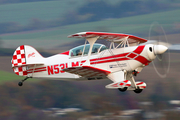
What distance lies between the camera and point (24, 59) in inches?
573

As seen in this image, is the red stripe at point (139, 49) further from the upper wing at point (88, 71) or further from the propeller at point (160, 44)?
the upper wing at point (88, 71)

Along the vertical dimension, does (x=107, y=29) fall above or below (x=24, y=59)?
above

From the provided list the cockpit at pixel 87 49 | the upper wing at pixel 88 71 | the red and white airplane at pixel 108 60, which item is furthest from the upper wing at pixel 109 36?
the upper wing at pixel 88 71

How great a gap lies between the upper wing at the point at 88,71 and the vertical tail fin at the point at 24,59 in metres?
2.93

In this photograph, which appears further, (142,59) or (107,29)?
(107,29)

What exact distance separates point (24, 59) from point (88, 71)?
4282 mm

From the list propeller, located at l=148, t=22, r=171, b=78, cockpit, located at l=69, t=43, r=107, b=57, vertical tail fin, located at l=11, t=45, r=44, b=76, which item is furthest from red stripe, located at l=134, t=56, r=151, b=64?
vertical tail fin, located at l=11, t=45, r=44, b=76

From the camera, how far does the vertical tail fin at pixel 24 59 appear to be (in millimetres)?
14266

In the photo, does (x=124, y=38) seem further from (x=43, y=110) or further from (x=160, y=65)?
(x=43, y=110)

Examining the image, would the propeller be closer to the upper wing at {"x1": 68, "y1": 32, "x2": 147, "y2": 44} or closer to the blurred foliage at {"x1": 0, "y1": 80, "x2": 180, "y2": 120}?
the upper wing at {"x1": 68, "y1": 32, "x2": 147, "y2": 44}

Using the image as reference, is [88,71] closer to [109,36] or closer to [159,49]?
[109,36]

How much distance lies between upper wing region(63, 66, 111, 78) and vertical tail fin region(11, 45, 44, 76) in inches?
115

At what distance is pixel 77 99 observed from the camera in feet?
163

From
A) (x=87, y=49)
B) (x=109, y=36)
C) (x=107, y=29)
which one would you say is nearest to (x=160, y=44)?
(x=109, y=36)
